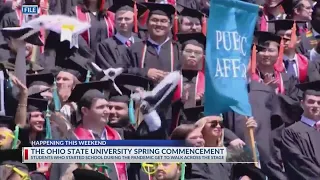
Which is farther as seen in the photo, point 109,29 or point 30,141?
point 109,29

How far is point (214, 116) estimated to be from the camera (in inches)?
693

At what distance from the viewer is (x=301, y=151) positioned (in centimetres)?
1789

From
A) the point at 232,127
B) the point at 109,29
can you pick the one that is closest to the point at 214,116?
the point at 232,127

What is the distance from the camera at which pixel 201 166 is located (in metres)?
17.3

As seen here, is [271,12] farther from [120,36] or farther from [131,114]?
[131,114]

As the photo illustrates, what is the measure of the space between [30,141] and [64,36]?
55.0 inches

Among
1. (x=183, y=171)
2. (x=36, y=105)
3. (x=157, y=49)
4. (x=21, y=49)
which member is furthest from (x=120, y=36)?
(x=183, y=171)

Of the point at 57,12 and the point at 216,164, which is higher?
the point at 57,12

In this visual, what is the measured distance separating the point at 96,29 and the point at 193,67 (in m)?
1.25

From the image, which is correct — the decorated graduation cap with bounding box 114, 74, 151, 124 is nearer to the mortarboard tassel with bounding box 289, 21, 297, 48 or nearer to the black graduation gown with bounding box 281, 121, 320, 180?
the black graduation gown with bounding box 281, 121, 320, 180

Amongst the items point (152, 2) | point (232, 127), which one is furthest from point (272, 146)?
point (152, 2)

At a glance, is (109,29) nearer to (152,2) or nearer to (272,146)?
(152,2)

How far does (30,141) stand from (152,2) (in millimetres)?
2352

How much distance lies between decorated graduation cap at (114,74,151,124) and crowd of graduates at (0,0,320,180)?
0.01 metres
